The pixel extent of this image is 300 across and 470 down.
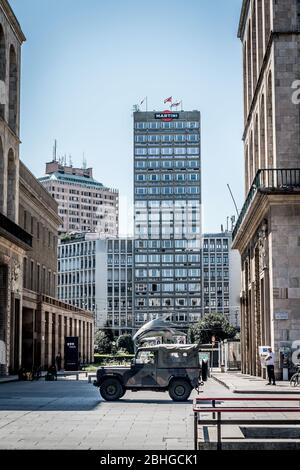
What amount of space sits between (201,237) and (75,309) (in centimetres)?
7903

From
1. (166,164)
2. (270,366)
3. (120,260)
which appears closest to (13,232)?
(270,366)

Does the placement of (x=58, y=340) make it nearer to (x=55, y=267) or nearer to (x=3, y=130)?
(x=55, y=267)

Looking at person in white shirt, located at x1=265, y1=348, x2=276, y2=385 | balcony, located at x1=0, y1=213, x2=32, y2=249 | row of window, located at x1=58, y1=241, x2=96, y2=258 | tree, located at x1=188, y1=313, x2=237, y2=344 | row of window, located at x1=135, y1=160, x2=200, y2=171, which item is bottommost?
person in white shirt, located at x1=265, y1=348, x2=276, y2=385

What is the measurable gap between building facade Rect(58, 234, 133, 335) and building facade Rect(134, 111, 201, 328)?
442 cm

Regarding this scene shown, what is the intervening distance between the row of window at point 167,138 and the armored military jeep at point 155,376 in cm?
13257

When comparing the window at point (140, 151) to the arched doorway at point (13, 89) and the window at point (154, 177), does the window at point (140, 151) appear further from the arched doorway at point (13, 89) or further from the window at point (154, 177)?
the arched doorway at point (13, 89)

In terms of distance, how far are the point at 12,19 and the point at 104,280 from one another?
117289mm

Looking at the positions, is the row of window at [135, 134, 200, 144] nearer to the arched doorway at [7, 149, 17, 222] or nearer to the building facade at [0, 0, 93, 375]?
the building facade at [0, 0, 93, 375]

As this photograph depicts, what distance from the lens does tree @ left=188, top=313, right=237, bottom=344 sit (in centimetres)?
12300

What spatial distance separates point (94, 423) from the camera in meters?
18.5

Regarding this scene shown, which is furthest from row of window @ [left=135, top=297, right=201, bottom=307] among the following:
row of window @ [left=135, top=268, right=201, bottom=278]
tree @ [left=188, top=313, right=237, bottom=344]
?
tree @ [left=188, top=313, right=237, bottom=344]

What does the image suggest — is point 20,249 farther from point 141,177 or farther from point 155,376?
point 141,177

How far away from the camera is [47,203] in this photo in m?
68.2

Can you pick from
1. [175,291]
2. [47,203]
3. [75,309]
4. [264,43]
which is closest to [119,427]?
[264,43]
